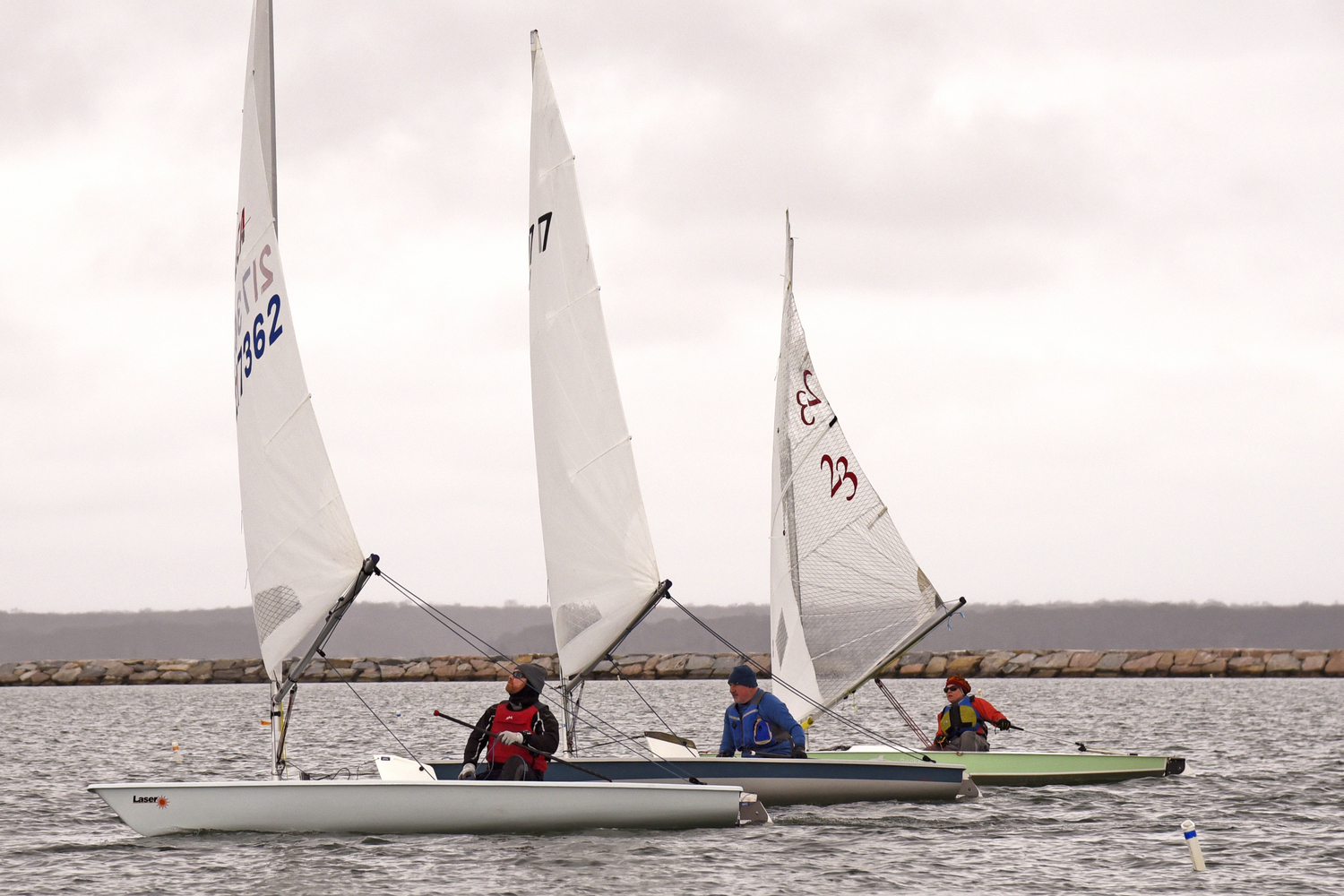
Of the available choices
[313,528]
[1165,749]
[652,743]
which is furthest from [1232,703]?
[313,528]

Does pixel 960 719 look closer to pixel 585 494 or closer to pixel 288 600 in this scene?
pixel 585 494

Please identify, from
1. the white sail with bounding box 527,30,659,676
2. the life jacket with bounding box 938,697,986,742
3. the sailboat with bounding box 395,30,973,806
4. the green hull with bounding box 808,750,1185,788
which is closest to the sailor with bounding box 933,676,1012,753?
the life jacket with bounding box 938,697,986,742

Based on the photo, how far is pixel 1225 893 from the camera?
13.9 metres

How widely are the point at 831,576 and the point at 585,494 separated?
6.00m

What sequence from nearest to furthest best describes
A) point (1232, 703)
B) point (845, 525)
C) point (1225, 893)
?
point (1225, 893), point (845, 525), point (1232, 703)

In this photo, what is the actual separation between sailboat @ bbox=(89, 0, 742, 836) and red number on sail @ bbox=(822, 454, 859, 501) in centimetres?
825

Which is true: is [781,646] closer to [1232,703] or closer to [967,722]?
[967,722]

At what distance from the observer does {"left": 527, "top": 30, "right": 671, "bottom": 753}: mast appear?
1814 centimetres

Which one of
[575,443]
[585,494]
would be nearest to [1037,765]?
[585,494]

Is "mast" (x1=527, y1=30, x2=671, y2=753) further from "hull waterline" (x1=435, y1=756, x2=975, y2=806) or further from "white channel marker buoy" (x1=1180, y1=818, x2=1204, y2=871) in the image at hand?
"white channel marker buoy" (x1=1180, y1=818, x2=1204, y2=871)

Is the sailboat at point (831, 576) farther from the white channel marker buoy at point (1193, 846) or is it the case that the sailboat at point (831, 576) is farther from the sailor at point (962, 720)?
the white channel marker buoy at point (1193, 846)

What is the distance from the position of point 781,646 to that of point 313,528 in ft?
29.9

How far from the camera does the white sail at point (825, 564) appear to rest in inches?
885

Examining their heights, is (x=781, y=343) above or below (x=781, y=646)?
above
